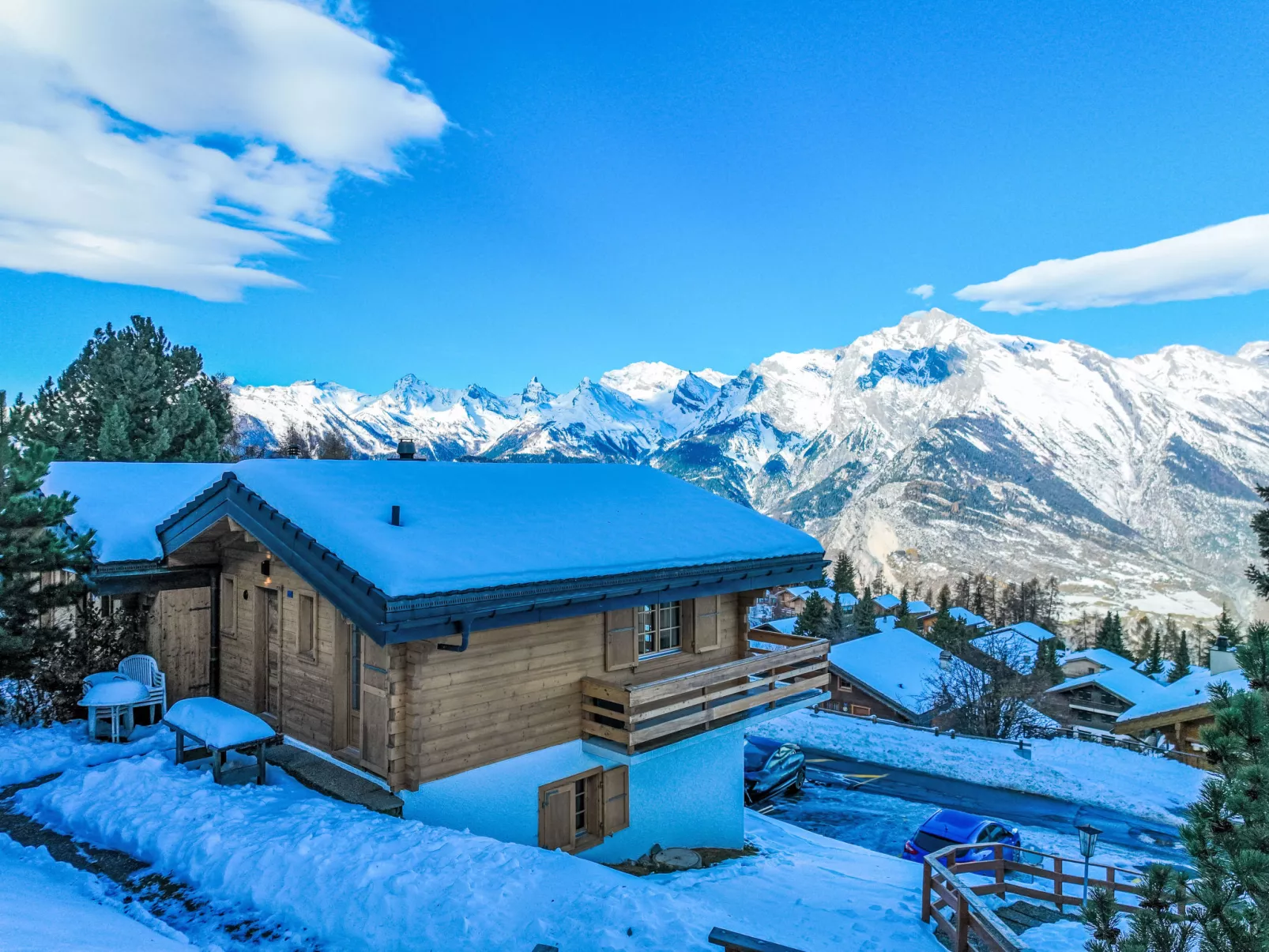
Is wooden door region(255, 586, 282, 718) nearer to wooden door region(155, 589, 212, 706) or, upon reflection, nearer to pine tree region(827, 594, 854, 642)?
wooden door region(155, 589, 212, 706)

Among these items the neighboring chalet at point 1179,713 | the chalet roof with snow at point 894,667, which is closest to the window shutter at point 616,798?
the chalet roof with snow at point 894,667

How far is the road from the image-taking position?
22562 mm

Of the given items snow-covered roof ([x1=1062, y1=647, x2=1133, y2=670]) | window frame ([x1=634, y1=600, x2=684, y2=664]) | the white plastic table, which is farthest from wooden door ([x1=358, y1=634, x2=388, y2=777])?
snow-covered roof ([x1=1062, y1=647, x2=1133, y2=670])

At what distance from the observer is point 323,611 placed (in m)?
11.1

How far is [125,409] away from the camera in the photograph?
33.2m

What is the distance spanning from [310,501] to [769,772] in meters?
17.7

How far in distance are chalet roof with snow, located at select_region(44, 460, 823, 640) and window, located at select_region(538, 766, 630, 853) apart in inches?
121

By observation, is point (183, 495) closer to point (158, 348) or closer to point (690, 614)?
point (690, 614)

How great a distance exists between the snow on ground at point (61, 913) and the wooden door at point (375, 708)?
3.10 metres

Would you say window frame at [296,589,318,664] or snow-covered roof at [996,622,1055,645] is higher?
window frame at [296,589,318,664]

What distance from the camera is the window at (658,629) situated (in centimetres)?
1321

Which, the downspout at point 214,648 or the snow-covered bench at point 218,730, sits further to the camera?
the downspout at point 214,648

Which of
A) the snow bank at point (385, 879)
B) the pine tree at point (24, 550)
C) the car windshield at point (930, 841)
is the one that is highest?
the pine tree at point (24, 550)

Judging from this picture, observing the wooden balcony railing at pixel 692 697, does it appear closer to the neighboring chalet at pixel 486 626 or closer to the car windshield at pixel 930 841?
the neighboring chalet at pixel 486 626
